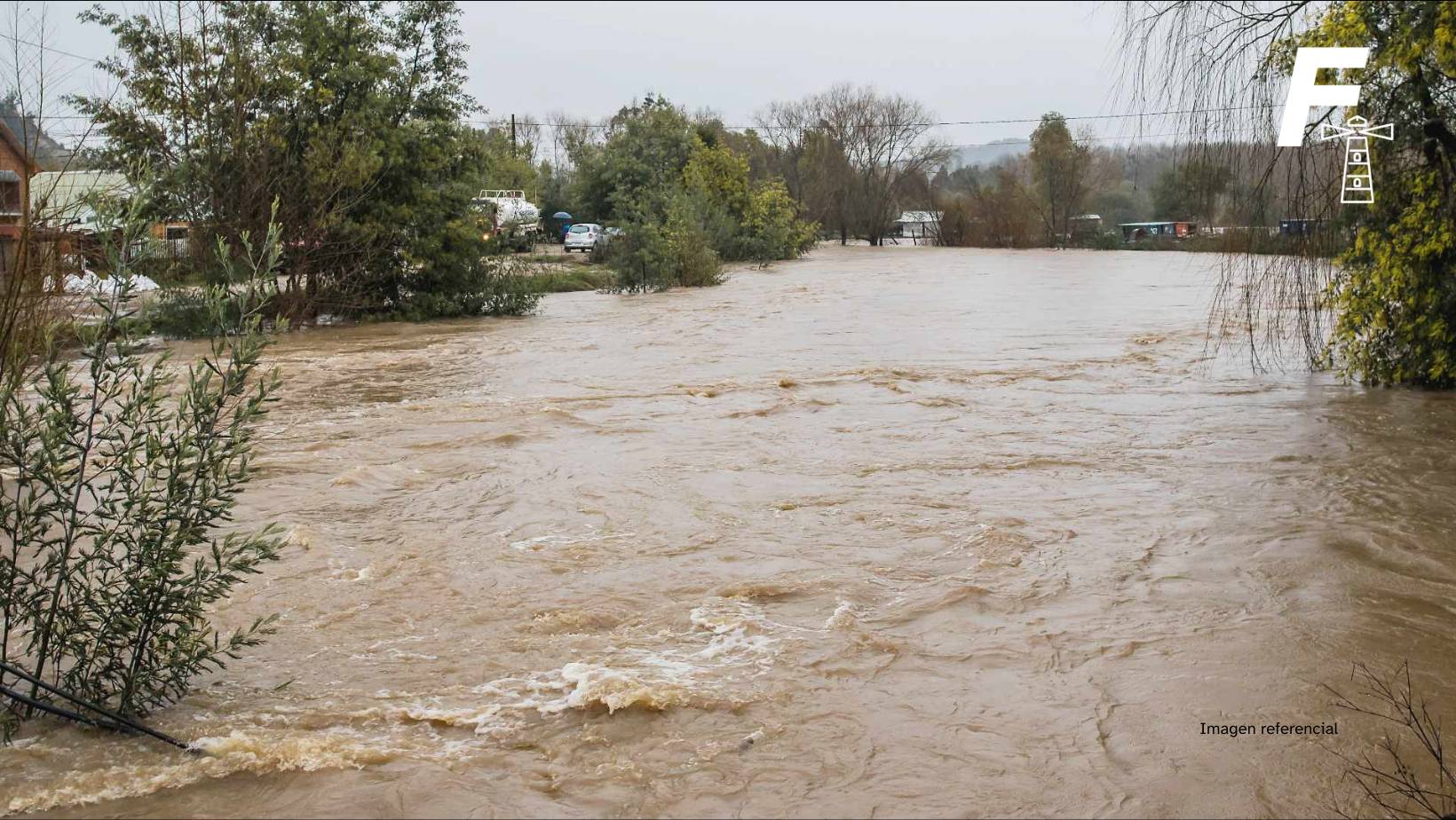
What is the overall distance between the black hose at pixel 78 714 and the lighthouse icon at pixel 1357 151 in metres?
10.4

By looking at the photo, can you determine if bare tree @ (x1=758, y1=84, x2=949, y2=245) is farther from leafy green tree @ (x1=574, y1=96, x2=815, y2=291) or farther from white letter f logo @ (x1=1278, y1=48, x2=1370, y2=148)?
white letter f logo @ (x1=1278, y1=48, x2=1370, y2=148)

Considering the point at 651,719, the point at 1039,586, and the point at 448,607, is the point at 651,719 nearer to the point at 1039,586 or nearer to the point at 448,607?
the point at 448,607

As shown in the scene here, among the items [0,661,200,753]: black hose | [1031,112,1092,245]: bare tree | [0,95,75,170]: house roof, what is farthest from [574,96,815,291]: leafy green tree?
[0,661,200,753]: black hose

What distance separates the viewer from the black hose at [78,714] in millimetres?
4438

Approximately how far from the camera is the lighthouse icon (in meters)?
11.0

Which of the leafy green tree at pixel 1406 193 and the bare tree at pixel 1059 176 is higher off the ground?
the bare tree at pixel 1059 176

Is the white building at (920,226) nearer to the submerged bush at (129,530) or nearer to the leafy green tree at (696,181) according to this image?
the leafy green tree at (696,181)

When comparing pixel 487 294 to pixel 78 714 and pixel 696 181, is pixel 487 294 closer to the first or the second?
pixel 696 181

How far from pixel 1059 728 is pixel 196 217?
20031 millimetres

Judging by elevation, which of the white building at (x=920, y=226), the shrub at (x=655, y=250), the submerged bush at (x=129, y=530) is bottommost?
the submerged bush at (x=129, y=530)

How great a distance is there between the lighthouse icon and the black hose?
10.4 metres

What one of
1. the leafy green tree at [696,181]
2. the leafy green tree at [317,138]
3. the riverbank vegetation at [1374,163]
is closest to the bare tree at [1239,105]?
the riverbank vegetation at [1374,163]

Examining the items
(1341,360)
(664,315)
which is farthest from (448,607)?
(664,315)

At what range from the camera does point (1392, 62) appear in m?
10.8
